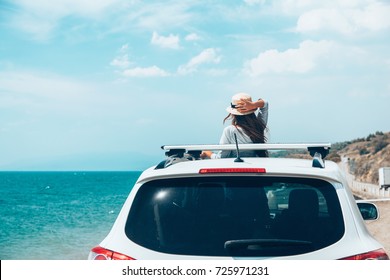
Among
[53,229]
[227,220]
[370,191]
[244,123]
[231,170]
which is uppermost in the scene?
[244,123]

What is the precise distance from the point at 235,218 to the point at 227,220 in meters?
0.05

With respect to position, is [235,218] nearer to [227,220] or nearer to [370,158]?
[227,220]

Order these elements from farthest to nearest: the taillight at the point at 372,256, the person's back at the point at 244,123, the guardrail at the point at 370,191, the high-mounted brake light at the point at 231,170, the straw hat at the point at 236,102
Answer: the guardrail at the point at 370,191
the straw hat at the point at 236,102
the person's back at the point at 244,123
the high-mounted brake light at the point at 231,170
the taillight at the point at 372,256

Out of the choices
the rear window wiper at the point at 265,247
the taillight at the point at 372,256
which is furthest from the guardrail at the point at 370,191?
the rear window wiper at the point at 265,247

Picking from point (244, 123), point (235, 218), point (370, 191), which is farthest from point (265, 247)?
point (370, 191)

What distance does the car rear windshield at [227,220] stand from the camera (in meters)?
3.79

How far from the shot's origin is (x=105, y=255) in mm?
3912

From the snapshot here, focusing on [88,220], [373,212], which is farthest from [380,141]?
[373,212]

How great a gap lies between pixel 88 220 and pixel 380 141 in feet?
148

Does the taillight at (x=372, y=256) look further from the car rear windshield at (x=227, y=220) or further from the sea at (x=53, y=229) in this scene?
the sea at (x=53, y=229)
